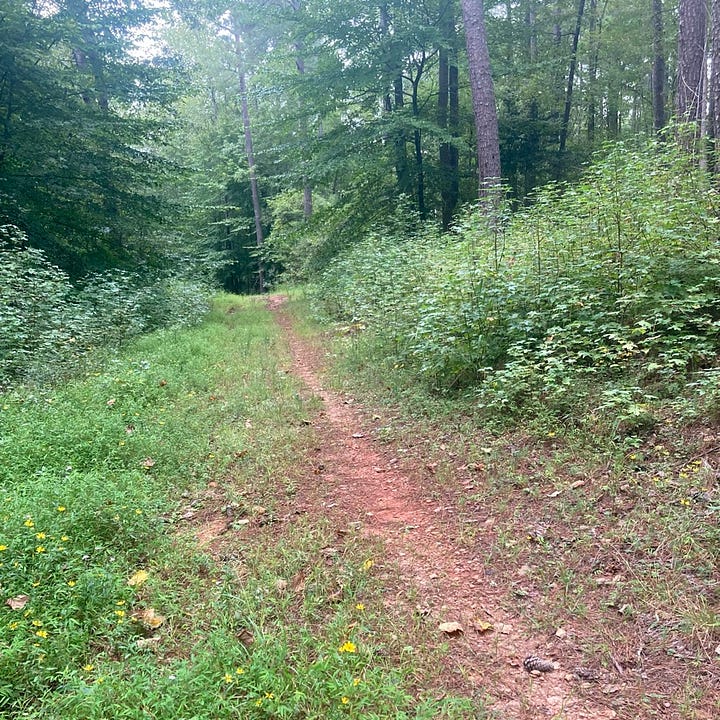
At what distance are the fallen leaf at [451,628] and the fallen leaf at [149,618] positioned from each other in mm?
1554

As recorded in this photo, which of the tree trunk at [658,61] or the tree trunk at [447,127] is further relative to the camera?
the tree trunk at [658,61]

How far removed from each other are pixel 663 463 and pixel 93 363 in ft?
25.1

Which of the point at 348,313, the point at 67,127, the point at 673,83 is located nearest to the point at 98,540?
the point at 348,313

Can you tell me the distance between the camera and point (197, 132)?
27.6 meters

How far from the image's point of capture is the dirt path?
221 centimetres

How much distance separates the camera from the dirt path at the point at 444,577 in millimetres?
2211

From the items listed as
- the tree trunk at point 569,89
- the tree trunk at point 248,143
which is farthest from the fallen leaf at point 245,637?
the tree trunk at point 248,143

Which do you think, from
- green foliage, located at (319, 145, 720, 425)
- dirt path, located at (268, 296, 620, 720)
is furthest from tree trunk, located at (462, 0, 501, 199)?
dirt path, located at (268, 296, 620, 720)

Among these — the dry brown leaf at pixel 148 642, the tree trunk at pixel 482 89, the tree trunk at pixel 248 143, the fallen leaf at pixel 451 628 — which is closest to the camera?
the dry brown leaf at pixel 148 642

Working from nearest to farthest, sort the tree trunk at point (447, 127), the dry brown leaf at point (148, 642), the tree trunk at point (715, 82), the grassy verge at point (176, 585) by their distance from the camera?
1. the grassy verge at point (176, 585)
2. the dry brown leaf at point (148, 642)
3. the tree trunk at point (715, 82)
4. the tree trunk at point (447, 127)

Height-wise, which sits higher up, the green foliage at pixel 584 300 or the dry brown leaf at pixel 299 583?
the green foliage at pixel 584 300

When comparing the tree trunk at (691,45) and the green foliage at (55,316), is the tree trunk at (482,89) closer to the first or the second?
the tree trunk at (691,45)

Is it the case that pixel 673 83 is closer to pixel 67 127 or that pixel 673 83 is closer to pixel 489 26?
pixel 489 26

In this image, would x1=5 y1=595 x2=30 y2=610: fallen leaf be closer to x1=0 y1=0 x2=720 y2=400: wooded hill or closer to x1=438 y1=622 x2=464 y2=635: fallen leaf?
x1=438 y1=622 x2=464 y2=635: fallen leaf
